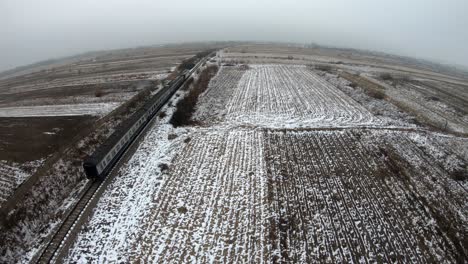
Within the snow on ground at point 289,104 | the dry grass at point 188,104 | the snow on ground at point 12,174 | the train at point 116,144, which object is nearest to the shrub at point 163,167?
the train at point 116,144

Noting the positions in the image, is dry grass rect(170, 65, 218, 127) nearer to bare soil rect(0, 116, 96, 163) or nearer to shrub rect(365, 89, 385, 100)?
bare soil rect(0, 116, 96, 163)

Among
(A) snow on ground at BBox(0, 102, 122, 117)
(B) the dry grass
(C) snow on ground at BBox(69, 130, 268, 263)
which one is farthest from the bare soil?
(B) the dry grass

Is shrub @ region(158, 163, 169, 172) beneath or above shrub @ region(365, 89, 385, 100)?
beneath

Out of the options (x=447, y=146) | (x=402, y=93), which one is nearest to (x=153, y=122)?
(x=447, y=146)

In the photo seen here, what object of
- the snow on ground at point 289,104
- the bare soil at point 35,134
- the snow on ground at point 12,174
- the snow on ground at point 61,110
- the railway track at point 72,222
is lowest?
the railway track at point 72,222

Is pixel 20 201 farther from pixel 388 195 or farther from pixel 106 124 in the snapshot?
pixel 388 195

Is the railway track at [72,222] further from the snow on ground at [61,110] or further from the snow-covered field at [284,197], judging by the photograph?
the snow on ground at [61,110]
